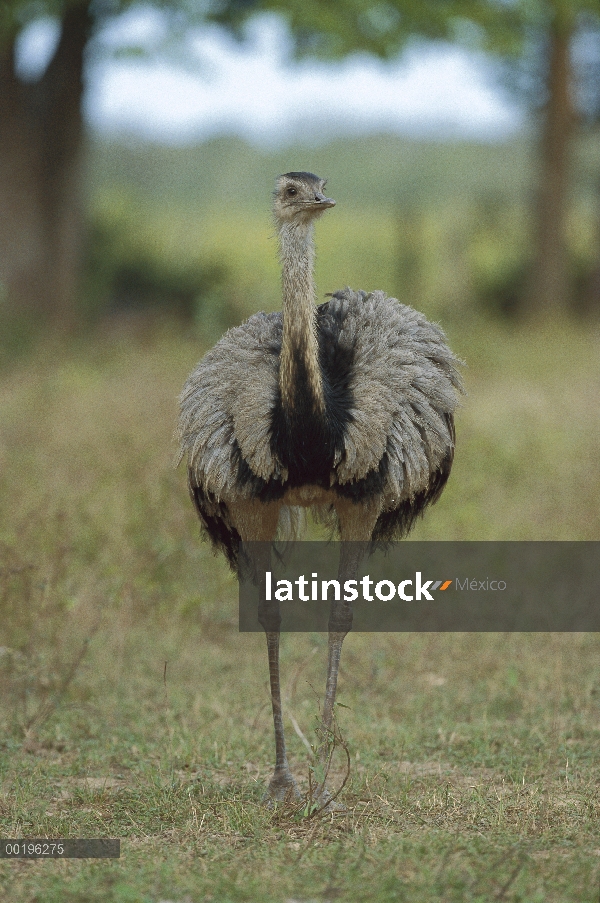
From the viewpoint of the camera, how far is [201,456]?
18.3ft

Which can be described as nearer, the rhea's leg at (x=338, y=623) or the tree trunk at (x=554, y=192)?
A: the rhea's leg at (x=338, y=623)

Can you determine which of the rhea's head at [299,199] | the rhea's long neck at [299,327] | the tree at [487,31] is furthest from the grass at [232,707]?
the tree at [487,31]

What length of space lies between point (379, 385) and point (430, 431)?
0.36 meters

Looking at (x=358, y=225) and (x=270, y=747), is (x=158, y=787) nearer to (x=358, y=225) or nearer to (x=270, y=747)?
(x=270, y=747)

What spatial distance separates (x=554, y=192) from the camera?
20391mm

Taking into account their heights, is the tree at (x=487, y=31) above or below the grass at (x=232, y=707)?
above

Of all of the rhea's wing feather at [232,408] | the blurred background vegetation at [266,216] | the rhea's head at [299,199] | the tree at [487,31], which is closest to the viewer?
the rhea's wing feather at [232,408]

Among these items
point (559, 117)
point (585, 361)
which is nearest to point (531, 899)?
point (585, 361)

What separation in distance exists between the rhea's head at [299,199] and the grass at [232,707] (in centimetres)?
203

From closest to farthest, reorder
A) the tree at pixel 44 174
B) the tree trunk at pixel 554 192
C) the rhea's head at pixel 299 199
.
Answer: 1. the rhea's head at pixel 299 199
2. the tree at pixel 44 174
3. the tree trunk at pixel 554 192

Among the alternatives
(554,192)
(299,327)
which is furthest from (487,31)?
(299,327)

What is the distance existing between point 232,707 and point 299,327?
8.55ft

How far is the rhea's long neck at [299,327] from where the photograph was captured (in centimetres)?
516

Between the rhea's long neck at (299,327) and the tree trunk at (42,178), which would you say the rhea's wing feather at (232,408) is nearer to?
the rhea's long neck at (299,327)
